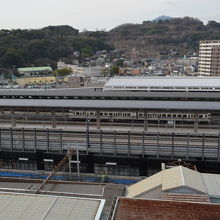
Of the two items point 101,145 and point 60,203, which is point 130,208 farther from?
→ point 101,145

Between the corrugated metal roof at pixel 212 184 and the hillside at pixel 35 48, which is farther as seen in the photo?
the hillside at pixel 35 48

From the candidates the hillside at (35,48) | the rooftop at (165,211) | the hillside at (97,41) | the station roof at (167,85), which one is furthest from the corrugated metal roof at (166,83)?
the hillside at (35,48)

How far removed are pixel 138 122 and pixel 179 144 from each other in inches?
209

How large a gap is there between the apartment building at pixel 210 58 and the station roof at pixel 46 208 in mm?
44776

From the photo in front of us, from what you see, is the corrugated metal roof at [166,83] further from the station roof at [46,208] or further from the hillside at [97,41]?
the hillside at [97,41]

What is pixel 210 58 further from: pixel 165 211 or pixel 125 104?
pixel 165 211

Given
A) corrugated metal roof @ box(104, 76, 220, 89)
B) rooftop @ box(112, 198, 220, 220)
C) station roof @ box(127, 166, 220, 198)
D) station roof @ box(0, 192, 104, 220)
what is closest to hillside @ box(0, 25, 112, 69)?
corrugated metal roof @ box(104, 76, 220, 89)

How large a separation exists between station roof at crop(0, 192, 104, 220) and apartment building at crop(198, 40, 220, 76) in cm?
4478

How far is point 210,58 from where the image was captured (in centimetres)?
4634

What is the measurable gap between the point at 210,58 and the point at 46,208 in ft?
151

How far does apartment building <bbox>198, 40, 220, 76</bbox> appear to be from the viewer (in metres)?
45.9

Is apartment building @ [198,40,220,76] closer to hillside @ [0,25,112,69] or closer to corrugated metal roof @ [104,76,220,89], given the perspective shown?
corrugated metal roof @ [104,76,220,89]

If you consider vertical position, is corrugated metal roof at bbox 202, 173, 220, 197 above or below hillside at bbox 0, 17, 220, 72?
below

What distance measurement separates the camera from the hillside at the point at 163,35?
309 feet
